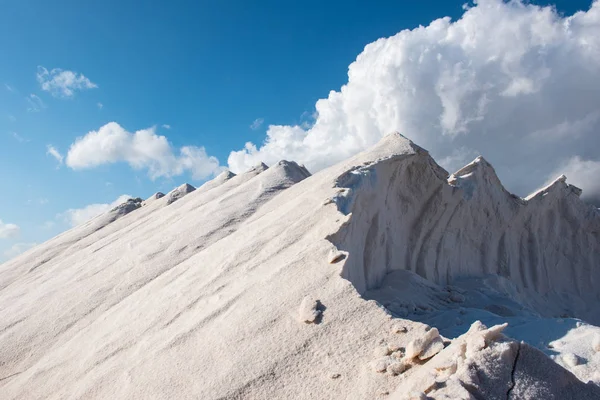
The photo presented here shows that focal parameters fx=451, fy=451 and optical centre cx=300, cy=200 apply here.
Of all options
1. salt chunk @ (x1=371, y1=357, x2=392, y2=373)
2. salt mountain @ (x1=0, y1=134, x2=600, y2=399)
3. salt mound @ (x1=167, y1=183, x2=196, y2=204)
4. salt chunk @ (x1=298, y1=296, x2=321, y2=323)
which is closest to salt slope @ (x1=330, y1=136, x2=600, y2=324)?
salt mountain @ (x1=0, y1=134, x2=600, y2=399)

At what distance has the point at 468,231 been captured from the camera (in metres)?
10.7

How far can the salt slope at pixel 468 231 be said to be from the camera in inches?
291

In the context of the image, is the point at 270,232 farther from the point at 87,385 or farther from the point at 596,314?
the point at 596,314

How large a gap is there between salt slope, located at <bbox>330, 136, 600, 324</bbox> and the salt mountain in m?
0.05

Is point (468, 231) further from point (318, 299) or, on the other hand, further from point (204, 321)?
point (204, 321)

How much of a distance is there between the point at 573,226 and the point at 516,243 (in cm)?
280

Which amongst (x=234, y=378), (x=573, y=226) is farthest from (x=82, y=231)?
(x=573, y=226)

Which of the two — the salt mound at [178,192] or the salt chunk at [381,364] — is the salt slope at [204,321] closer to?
the salt chunk at [381,364]

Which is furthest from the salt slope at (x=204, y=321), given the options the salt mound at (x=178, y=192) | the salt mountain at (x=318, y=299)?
the salt mound at (x=178, y=192)

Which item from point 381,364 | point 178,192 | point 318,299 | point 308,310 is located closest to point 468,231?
point 318,299

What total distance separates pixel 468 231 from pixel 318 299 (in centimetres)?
751

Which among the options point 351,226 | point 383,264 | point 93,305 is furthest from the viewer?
point 383,264

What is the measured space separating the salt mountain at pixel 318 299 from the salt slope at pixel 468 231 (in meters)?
0.05

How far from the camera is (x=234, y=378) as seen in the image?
358 cm
